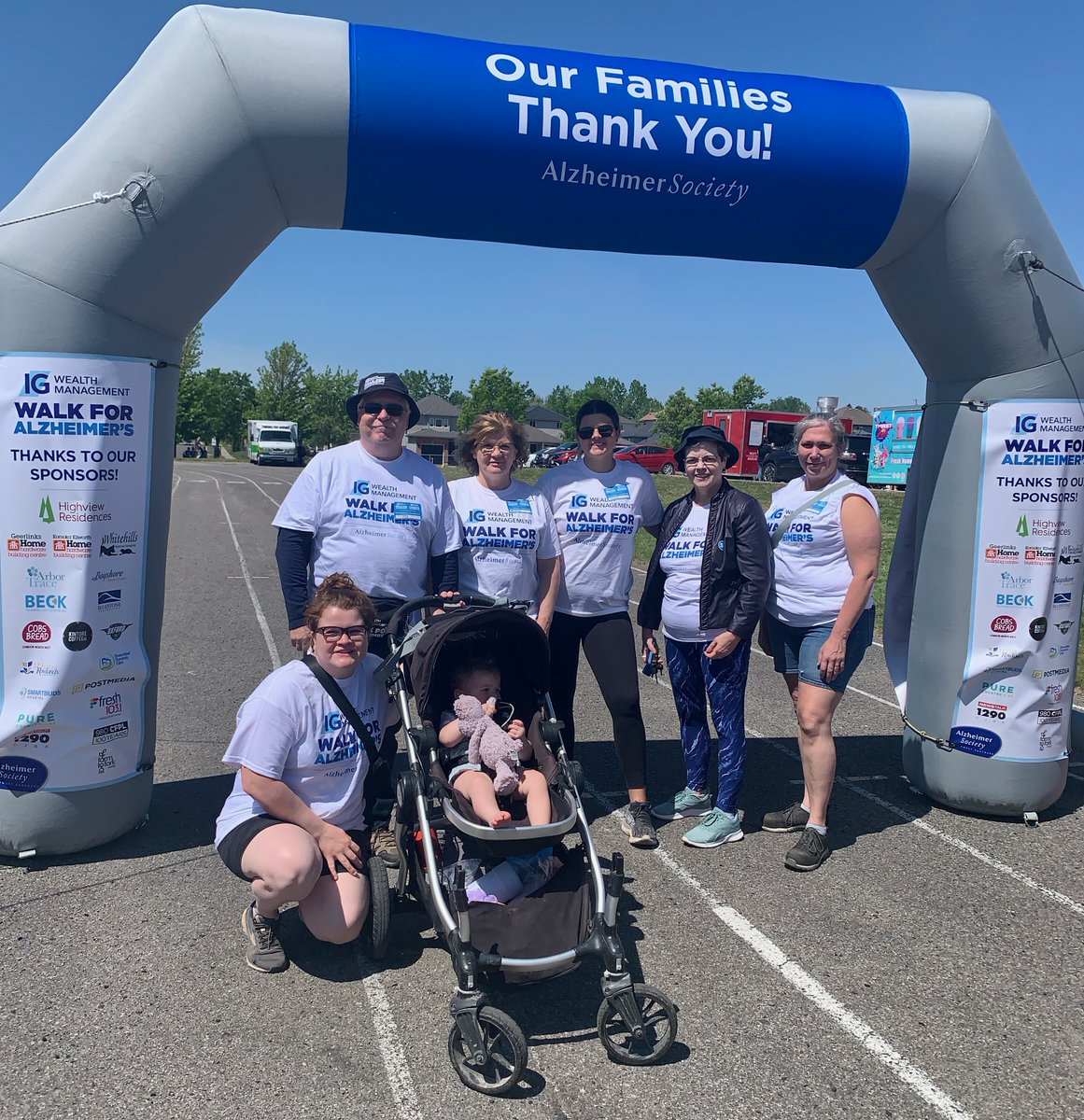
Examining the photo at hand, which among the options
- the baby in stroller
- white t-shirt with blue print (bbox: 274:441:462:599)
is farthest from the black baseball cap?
the baby in stroller

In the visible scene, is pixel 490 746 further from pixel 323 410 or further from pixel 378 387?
pixel 323 410

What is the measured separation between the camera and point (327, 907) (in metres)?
3.46

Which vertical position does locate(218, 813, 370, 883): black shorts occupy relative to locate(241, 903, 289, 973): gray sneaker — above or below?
above

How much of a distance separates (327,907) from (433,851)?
0.57 meters

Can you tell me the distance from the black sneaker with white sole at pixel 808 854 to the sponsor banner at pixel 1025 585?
119 cm

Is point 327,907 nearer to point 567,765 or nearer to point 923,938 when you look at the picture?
point 567,765

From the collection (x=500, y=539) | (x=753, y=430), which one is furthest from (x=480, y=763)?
(x=753, y=430)

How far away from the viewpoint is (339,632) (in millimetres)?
3602

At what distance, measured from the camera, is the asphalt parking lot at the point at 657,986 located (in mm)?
2842

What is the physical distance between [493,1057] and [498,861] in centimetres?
71

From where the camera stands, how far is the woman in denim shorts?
14.5 feet

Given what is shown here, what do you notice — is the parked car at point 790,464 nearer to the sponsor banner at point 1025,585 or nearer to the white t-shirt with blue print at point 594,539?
the sponsor banner at point 1025,585

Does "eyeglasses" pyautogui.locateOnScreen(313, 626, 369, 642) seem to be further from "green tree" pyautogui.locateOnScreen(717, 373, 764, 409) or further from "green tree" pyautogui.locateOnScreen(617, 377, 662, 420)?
"green tree" pyautogui.locateOnScreen(617, 377, 662, 420)

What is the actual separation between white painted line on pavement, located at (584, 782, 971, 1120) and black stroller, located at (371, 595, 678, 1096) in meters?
0.63
